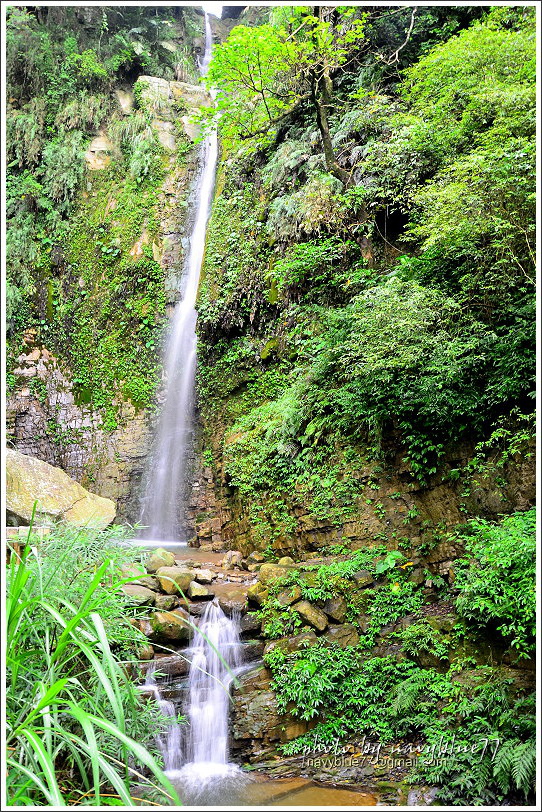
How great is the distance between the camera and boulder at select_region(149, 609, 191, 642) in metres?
5.12

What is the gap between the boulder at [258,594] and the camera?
5479mm

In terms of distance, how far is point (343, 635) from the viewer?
492cm

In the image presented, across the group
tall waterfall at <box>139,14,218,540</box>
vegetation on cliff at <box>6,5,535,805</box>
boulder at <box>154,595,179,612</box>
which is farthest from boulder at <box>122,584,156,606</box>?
tall waterfall at <box>139,14,218,540</box>

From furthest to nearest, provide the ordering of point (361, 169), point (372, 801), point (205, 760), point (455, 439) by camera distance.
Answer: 1. point (361, 169)
2. point (455, 439)
3. point (205, 760)
4. point (372, 801)

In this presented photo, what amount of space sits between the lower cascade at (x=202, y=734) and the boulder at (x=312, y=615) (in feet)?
2.66

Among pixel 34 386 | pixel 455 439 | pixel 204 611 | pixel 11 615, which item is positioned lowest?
pixel 204 611

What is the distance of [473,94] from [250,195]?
6.46 meters

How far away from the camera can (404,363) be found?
213 inches

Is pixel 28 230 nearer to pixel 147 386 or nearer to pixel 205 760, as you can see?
pixel 147 386

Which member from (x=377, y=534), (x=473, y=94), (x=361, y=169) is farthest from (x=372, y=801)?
(x=361, y=169)

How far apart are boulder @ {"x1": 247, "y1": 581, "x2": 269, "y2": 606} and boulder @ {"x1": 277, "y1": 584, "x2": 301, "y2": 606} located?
193 millimetres

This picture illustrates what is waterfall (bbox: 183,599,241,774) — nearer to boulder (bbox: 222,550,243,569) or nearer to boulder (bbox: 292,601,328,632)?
boulder (bbox: 292,601,328,632)

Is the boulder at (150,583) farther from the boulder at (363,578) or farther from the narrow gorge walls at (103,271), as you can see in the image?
the narrow gorge walls at (103,271)

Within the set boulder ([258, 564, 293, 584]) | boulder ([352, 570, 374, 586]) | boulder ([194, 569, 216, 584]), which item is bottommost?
boulder ([194, 569, 216, 584])
